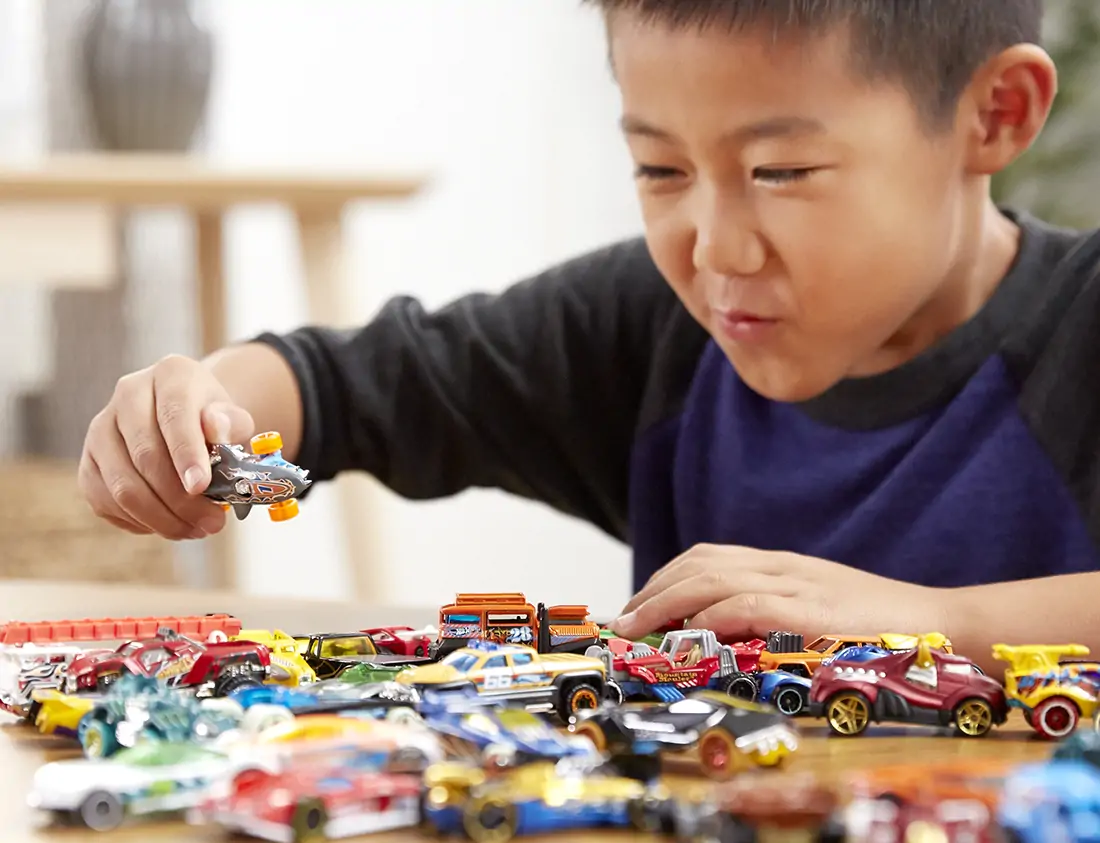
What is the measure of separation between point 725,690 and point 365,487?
Answer: 5.54ft

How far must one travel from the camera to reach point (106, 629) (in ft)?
2.74

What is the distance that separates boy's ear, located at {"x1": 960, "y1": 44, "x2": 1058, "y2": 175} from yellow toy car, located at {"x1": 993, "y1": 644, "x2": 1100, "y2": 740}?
554 millimetres

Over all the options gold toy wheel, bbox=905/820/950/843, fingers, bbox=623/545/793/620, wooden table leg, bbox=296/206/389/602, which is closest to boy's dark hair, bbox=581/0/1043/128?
fingers, bbox=623/545/793/620

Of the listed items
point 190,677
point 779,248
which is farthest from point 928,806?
point 779,248

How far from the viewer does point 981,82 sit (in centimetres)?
116

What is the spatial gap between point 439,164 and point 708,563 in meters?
2.40

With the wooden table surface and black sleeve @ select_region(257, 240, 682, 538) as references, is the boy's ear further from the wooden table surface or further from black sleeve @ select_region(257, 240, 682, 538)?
the wooden table surface

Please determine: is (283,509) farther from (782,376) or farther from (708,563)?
(782,376)

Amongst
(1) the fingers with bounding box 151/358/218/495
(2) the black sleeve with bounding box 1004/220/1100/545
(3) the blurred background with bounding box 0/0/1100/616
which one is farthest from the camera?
(3) the blurred background with bounding box 0/0/1100/616

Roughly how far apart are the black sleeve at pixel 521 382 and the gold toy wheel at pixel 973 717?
0.89 metres

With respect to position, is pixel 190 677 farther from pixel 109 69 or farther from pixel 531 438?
pixel 109 69

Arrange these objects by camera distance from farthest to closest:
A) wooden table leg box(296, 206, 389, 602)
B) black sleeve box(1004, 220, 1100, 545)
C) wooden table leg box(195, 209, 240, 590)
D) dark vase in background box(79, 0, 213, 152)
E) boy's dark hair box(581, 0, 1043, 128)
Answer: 1. wooden table leg box(195, 209, 240, 590)
2. dark vase in background box(79, 0, 213, 152)
3. wooden table leg box(296, 206, 389, 602)
4. black sleeve box(1004, 220, 1100, 545)
5. boy's dark hair box(581, 0, 1043, 128)

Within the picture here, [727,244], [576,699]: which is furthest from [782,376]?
[576,699]

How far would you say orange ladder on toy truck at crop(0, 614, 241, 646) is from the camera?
821 mm
